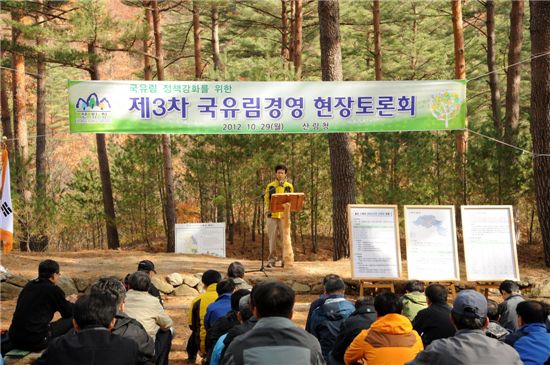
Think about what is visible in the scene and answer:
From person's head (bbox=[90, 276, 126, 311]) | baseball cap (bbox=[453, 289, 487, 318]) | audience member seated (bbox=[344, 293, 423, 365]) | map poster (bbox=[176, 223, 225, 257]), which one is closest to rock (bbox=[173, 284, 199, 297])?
map poster (bbox=[176, 223, 225, 257])

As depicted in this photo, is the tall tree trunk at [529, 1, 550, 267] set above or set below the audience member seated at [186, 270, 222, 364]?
above

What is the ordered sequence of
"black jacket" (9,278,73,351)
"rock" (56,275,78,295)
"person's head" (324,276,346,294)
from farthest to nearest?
"rock" (56,275,78,295)
"black jacket" (9,278,73,351)
"person's head" (324,276,346,294)

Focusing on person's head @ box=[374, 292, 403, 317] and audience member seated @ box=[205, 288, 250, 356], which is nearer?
person's head @ box=[374, 292, 403, 317]

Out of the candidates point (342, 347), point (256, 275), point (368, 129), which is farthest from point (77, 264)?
point (342, 347)

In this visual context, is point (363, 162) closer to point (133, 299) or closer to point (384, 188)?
point (384, 188)

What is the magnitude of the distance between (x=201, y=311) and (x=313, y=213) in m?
12.7

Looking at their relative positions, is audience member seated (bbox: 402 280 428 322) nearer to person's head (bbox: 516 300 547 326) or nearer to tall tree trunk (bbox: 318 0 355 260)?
person's head (bbox: 516 300 547 326)

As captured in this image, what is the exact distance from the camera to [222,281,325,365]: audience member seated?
2.73 metres

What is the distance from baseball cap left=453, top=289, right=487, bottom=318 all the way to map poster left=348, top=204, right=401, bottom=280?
5.88 metres

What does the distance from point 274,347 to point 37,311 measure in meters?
3.90

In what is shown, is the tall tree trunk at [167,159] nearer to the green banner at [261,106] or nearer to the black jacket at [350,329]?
the green banner at [261,106]

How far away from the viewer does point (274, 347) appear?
2744 millimetres

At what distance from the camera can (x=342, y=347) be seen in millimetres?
4848

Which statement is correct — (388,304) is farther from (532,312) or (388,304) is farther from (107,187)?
(107,187)
